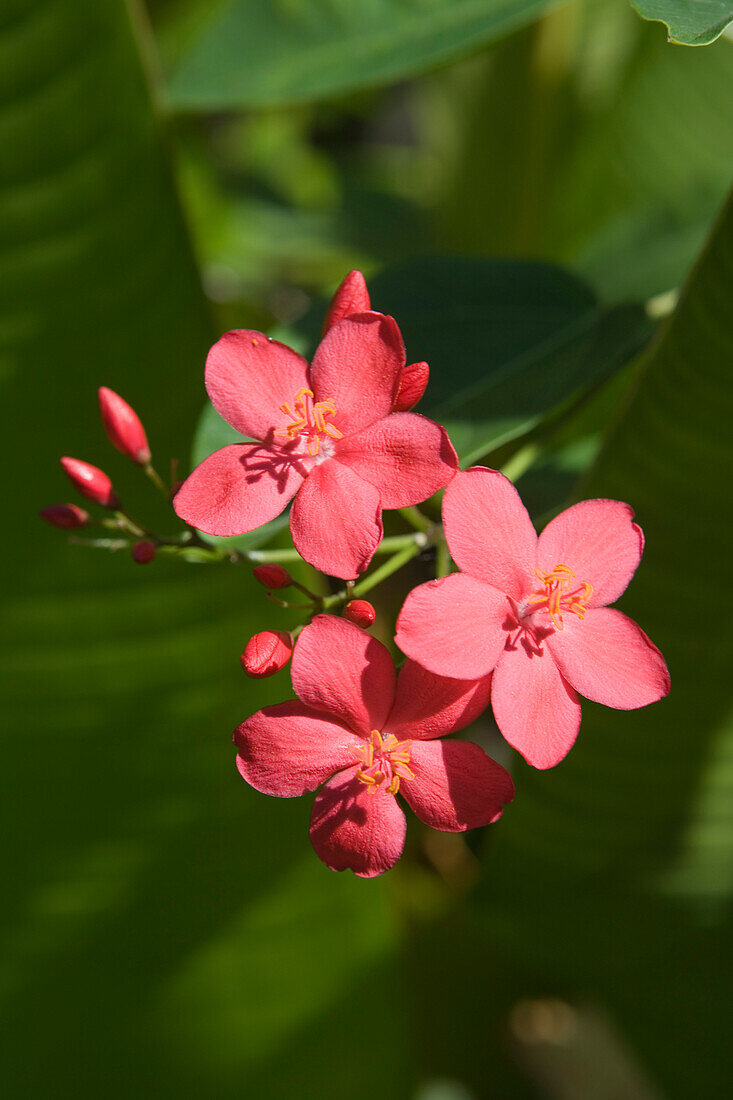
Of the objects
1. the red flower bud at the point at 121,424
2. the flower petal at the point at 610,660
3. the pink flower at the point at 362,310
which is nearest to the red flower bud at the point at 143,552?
the red flower bud at the point at 121,424

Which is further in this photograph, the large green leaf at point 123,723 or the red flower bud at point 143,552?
the large green leaf at point 123,723

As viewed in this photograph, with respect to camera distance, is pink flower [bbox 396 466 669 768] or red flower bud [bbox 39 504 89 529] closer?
pink flower [bbox 396 466 669 768]

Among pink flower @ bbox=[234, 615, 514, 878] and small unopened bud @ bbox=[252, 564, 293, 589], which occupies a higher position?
small unopened bud @ bbox=[252, 564, 293, 589]

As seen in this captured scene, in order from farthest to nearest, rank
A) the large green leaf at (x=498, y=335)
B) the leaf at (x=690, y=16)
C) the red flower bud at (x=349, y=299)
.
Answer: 1. the large green leaf at (x=498, y=335)
2. the red flower bud at (x=349, y=299)
3. the leaf at (x=690, y=16)

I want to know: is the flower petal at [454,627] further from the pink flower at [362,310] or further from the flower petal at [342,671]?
the pink flower at [362,310]

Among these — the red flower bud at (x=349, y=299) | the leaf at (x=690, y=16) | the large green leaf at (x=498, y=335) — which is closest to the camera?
the leaf at (x=690, y=16)

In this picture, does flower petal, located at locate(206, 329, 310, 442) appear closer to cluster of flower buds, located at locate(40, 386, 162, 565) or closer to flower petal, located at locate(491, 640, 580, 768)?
cluster of flower buds, located at locate(40, 386, 162, 565)

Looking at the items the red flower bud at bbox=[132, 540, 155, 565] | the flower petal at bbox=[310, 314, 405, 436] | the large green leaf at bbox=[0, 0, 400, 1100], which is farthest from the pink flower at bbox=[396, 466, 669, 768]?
the large green leaf at bbox=[0, 0, 400, 1100]

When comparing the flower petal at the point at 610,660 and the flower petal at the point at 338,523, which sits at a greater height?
the flower petal at the point at 338,523
